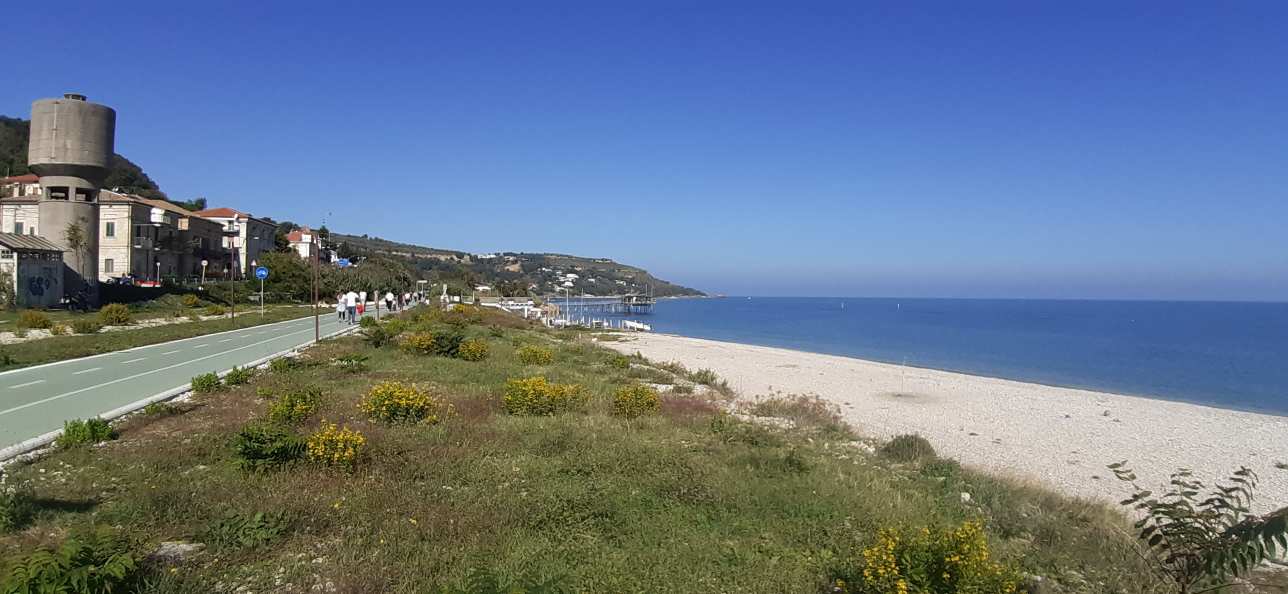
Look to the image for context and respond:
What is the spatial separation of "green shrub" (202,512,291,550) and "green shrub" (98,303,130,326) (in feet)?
93.9

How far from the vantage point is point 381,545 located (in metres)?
5.48

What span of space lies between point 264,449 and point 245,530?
2.04 m

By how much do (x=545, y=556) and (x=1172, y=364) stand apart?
54994mm

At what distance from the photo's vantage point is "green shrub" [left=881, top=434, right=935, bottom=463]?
11.2 metres

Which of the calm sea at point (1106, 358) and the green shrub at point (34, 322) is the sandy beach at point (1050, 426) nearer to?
the calm sea at point (1106, 358)

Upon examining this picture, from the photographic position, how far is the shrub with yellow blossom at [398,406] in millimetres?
10406

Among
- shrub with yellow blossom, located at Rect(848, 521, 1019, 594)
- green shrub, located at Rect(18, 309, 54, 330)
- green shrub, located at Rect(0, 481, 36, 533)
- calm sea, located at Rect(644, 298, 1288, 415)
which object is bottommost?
calm sea, located at Rect(644, 298, 1288, 415)

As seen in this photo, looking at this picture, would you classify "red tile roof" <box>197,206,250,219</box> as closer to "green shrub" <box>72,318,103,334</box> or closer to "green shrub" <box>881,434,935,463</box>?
"green shrub" <box>72,318,103,334</box>

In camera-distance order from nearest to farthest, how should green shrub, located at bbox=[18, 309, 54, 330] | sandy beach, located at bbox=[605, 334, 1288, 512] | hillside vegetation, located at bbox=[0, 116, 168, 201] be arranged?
sandy beach, located at bbox=[605, 334, 1288, 512], green shrub, located at bbox=[18, 309, 54, 330], hillside vegetation, located at bbox=[0, 116, 168, 201]

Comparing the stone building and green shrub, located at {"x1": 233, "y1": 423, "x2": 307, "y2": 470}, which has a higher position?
the stone building

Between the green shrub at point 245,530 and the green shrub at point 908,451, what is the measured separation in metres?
8.97

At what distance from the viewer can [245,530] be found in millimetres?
5609

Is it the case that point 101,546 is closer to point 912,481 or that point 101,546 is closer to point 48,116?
point 912,481

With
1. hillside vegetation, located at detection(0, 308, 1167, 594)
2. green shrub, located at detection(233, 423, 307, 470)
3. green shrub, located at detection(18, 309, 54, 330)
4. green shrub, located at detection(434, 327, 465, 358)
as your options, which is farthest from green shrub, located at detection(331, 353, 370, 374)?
green shrub, located at detection(18, 309, 54, 330)
